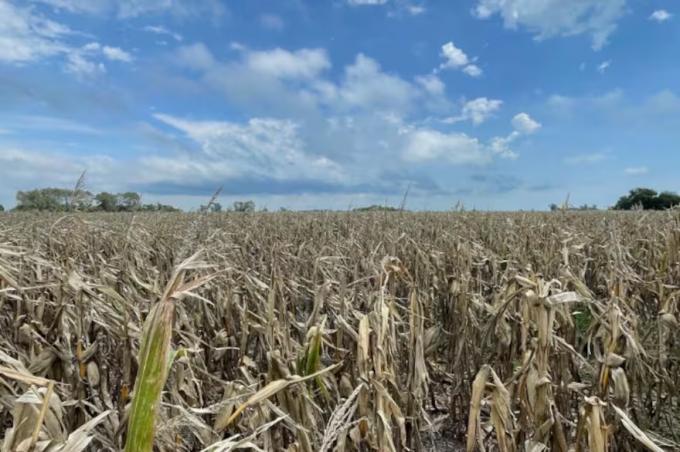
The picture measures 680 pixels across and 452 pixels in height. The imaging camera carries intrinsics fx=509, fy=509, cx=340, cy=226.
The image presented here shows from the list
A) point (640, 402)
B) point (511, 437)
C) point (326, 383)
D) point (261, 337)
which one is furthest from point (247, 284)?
point (640, 402)

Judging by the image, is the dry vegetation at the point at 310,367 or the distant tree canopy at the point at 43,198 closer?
the dry vegetation at the point at 310,367

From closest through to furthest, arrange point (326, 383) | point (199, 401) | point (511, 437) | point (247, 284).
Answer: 1. point (511, 437)
2. point (326, 383)
3. point (199, 401)
4. point (247, 284)

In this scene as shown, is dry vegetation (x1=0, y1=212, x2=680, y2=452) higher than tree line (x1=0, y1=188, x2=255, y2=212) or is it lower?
lower

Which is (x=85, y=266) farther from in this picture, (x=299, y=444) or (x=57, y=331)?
(x=299, y=444)

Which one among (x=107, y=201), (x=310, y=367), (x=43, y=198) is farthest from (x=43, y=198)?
(x=310, y=367)

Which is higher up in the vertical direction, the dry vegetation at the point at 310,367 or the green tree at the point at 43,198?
the green tree at the point at 43,198

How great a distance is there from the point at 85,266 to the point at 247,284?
1.40 m

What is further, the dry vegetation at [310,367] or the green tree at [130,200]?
the green tree at [130,200]

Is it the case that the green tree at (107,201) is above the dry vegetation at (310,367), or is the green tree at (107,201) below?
above

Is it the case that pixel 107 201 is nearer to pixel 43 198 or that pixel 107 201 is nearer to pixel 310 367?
pixel 43 198

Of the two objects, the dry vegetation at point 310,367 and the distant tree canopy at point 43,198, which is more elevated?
the distant tree canopy at point 43,198

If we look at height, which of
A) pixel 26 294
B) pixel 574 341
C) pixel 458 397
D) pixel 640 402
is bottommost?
pixel 458 397

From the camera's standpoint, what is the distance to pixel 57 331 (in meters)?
2.38

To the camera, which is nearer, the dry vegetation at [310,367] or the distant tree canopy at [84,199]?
→ the dry vegetation at [310,367]
